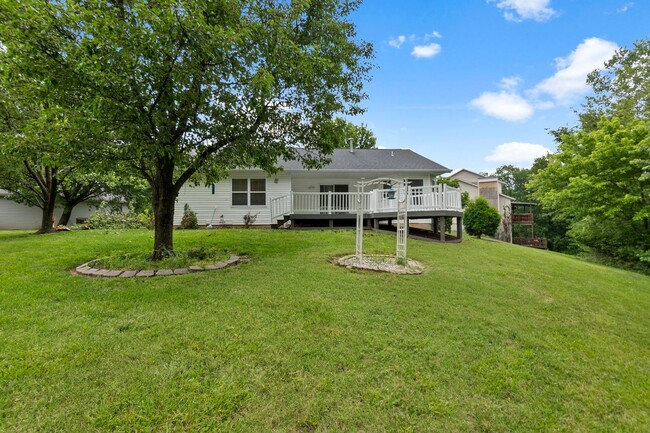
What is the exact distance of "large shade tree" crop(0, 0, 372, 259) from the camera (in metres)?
3.62

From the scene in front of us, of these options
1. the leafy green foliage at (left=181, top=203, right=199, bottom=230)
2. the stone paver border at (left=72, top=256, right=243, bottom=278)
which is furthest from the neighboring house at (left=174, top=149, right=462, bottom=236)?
the stone paver border at (left=72, top=256, right=243, bottom=278)

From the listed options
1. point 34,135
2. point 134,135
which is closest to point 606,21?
point 134,135

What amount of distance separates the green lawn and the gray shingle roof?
9.12m

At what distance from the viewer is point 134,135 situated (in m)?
4.25

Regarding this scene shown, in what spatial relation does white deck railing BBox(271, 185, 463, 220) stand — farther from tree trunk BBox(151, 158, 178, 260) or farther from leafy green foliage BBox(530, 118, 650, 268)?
leafy green foliage BBox(530, 118, 650, 268)

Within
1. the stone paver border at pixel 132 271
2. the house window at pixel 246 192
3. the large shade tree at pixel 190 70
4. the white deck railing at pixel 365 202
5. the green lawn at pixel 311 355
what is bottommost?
the green lawn at pixel 311 355

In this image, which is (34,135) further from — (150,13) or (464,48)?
(464,48)

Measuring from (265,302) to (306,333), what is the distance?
3.00ft

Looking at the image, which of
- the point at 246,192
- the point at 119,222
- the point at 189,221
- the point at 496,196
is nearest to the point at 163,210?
the point at 189,221

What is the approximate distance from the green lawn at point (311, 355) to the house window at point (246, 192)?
27.0 ft

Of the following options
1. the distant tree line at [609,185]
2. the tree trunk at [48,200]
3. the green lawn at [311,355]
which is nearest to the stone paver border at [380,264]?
the green lawn at [311,355]

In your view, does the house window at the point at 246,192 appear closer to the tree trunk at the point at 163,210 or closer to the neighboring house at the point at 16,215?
the tree trunk at the point at 163,210

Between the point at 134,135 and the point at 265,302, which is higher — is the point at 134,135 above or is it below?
above

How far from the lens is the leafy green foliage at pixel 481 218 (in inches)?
573
